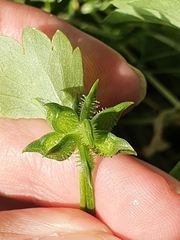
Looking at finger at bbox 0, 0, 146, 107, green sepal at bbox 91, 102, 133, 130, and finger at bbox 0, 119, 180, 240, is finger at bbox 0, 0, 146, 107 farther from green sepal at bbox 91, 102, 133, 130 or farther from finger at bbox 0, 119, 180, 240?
green sepal at bbox 91, 102, 133, 130

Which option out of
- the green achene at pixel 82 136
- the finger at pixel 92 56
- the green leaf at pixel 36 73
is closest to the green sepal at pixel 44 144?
the green achene at pixel 82 136

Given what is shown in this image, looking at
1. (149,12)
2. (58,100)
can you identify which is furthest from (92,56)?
(58,100)

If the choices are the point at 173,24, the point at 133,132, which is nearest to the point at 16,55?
the point at 173,24

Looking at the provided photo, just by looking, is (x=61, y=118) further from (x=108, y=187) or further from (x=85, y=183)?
(x=108, y=187)

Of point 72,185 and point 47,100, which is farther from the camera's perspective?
point 72,185

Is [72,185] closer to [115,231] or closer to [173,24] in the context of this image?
[115,231]

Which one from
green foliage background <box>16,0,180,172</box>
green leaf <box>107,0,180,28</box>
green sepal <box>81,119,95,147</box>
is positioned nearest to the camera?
green sepal <box>81,119,95,147</box>

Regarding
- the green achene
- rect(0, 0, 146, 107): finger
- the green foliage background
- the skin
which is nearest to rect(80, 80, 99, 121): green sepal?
the green achene
